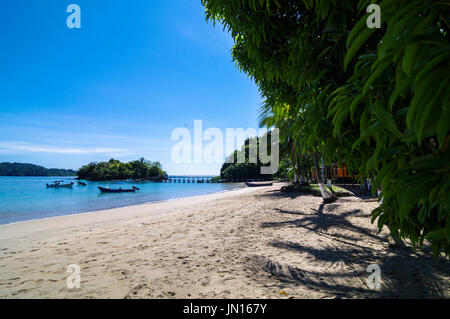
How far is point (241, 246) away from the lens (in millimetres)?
4500

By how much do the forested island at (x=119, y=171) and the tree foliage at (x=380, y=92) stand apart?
100 m

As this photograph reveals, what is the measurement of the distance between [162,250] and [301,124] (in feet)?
12.6

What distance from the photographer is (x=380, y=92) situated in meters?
1.33

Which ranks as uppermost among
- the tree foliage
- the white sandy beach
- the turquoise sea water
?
the tree foliage

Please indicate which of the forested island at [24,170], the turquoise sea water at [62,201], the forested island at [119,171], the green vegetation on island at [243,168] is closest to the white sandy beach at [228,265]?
the turquoise sea water at [62,201]

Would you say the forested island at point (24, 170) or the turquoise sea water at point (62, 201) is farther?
the forested island at point (24, 170)

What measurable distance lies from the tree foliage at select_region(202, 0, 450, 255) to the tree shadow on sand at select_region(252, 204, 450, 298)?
105 cm

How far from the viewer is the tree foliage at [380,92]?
31.9 inches

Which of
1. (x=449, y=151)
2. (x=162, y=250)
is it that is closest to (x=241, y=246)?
(x=162, y=250)

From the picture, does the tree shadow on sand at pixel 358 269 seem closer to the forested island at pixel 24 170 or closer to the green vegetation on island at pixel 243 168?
the green vegetation on island at pixel 243 168

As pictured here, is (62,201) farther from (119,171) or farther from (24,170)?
(24,170)

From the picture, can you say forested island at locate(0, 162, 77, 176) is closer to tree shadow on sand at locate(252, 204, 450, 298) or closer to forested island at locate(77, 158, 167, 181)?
forested island at locate(77, 158, 167, 181)

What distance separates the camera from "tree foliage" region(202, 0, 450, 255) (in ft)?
2.66

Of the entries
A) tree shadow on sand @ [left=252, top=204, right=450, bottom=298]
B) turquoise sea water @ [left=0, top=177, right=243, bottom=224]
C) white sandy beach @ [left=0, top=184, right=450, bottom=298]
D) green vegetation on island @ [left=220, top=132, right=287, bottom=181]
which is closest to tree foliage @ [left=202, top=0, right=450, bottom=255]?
tree shadow on sand @ [left=252, top=204, right=450, bottom=298]
